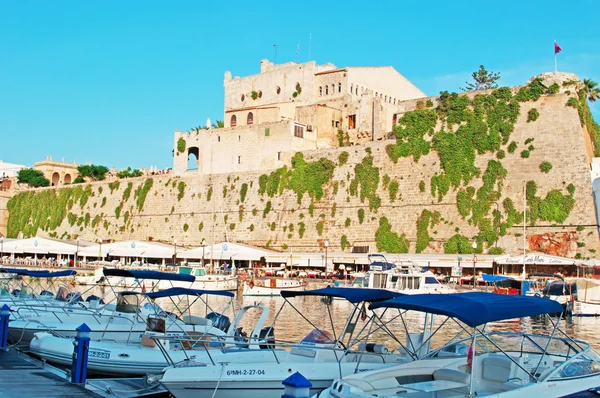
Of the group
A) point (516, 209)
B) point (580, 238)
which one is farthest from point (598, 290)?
point (516, 209)

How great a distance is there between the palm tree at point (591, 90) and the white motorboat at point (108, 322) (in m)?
30.2

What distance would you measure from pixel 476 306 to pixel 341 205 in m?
37.0

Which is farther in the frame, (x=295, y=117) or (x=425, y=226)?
(x=295, y=117)

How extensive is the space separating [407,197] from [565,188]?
9133mm

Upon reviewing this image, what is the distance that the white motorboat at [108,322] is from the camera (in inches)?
658

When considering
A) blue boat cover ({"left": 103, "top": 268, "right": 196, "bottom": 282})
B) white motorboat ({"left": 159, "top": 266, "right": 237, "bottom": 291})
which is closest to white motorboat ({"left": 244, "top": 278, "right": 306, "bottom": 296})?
white motorboat ({"left": 159, "top": 266, "right": 237, "bottom": 291})

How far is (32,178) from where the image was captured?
88.1 m

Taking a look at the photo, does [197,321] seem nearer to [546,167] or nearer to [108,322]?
[108,322]

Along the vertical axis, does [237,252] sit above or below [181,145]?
below

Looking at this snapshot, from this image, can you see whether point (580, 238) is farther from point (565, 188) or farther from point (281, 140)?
point (281, 140)

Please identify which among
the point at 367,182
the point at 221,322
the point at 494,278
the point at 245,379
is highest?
the point at 367,182

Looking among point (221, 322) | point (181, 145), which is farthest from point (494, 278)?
point (181, 145)

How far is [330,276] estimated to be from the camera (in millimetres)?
43781

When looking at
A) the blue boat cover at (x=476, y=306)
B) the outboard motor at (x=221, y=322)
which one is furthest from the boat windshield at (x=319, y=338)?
→ the outboard motor at (x=221, y=322)
